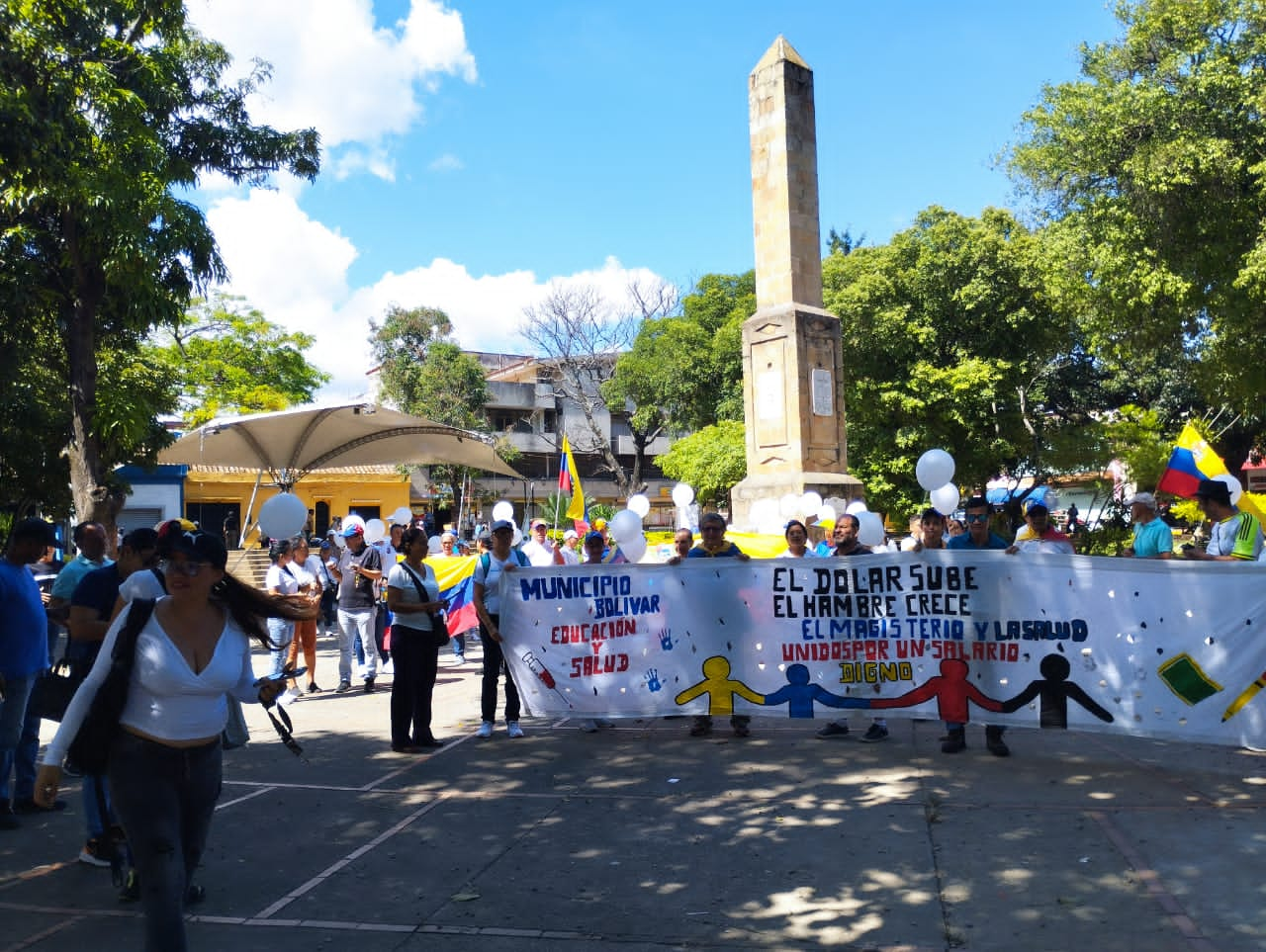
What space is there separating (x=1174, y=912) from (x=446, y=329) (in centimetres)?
4743

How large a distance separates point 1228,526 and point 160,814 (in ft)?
23.4

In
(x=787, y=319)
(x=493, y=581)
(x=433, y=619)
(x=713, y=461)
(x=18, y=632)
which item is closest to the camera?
(x=18, y=632)

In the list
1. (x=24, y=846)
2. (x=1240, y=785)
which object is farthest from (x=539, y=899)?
(x=1240, y=785)

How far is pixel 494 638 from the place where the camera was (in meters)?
8.42

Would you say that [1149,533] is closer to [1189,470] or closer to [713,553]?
[1189,470]

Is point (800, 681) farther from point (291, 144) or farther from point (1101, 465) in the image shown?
point (1101, 465)

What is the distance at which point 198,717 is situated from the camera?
11.9ft

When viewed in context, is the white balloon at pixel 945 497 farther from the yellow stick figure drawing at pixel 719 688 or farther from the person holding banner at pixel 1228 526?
the yellow stick figure drawing at pixel 719 688

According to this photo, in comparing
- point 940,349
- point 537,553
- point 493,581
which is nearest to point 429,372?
point 940,349

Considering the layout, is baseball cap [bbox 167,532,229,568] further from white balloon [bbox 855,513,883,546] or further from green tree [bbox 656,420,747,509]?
green tree [bbox 656,420,747,509]

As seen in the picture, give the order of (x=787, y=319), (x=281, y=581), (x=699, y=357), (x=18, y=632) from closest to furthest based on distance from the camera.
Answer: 1. (x=18, y=632)
2. (x=281, y=581)
3. (x=787, y=319)
4. (x=699, y=357)

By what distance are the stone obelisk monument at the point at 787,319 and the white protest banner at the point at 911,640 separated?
8770 mm

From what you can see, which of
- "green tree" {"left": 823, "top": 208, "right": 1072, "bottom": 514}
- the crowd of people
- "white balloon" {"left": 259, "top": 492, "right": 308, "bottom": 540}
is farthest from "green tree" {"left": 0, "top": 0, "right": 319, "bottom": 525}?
"green tree" {"left": 823, "top": 208, "right": 1072, "bottom": 514}

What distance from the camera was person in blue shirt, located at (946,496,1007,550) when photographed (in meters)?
7.71
